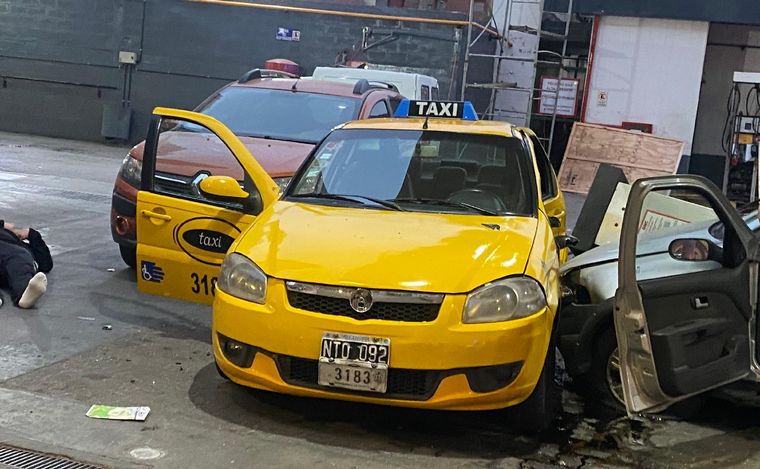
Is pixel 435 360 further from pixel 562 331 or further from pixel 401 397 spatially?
pixel 562 331

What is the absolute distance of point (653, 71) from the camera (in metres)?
17.4

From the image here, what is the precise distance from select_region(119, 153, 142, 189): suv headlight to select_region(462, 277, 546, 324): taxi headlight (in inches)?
142

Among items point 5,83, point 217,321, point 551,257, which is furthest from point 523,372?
point 5,83

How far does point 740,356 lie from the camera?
433cm

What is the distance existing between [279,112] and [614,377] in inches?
176

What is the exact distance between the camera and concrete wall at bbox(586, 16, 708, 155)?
677 inches

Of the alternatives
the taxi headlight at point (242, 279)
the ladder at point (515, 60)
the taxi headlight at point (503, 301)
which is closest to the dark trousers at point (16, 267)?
the taxi headlight at point (242, 279)

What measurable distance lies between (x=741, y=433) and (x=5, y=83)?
19.8m

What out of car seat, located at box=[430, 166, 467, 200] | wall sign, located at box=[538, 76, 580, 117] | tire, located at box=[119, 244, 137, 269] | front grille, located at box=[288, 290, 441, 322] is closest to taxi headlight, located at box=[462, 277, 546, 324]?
front grille, located at box=[288, 290, 441, 322]

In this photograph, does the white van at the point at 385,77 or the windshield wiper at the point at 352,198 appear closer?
the windshield wiper at the point at 352,198

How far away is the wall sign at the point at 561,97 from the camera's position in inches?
738

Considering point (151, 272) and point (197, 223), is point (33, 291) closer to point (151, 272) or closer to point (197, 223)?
point (151, 272)

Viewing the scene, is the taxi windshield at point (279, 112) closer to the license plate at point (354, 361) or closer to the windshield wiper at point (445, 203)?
the windshield wiper at point (445, 203)

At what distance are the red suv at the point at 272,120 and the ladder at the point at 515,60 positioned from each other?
986 cm
